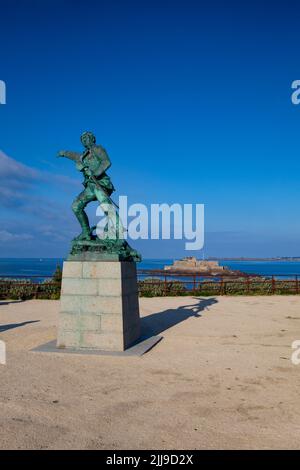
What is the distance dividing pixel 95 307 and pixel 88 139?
11.7 feet

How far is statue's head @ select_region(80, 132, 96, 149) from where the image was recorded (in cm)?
866

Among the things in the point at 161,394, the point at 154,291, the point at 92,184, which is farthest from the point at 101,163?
the point at 154,291

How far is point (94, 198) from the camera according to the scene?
28.5ft

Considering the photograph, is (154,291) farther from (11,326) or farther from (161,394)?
(161,394)

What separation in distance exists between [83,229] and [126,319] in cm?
215

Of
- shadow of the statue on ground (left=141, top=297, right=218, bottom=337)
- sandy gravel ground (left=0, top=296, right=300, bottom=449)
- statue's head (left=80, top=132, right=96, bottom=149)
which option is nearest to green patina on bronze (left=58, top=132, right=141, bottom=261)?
statue's head (left=80, top=132, right=96, bottom=149)

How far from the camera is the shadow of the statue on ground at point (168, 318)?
10.4m

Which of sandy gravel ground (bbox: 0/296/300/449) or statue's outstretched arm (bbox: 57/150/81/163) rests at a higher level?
statue's outstretched arm (bbox: 57/150/81/163)

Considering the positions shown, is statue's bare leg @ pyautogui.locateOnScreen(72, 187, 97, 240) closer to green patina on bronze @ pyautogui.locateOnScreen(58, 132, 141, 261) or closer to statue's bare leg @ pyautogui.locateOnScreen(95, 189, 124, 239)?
green patina on bronze @ pyautogui.locateOnScreen(58, 132, 141, 261)

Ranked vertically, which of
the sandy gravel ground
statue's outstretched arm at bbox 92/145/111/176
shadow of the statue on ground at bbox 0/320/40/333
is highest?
statue's outstretched arm at bbox 92/145/111/176

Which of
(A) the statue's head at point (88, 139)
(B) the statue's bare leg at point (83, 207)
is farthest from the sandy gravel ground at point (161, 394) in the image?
(A) the statue's head at point (88, 139)

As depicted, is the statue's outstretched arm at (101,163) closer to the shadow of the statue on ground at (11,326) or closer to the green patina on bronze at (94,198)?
the green patina on bronze at (94,198)

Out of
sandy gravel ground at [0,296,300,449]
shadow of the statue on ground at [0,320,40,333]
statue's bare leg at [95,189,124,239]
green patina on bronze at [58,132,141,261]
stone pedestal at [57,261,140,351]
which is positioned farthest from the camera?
shadow of the statue on ground at [0,320,40,333]
